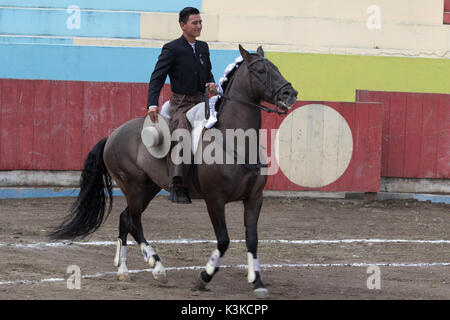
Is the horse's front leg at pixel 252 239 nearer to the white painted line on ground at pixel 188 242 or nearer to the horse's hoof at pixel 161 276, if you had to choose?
the horse's hoof at pixel 161 276

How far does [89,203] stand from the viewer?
26.8 feet

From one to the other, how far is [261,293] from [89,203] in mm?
2516

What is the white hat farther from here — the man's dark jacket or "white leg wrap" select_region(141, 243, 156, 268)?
"white leg wrap" select_region(141, 243, 156, 268)

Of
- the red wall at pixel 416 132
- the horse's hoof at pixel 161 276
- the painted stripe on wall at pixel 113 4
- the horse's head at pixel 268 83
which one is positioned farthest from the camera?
the painted stripe on wall at pixel 113 4

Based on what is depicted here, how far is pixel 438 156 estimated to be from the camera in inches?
582

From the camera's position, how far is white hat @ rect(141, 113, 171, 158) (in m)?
7.15

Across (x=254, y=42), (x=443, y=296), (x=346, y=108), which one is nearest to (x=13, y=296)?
(x=443, y=296)

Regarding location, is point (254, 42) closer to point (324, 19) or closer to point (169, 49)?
point (324, 19)

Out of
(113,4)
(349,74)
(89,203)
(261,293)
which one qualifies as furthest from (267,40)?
(261,293)

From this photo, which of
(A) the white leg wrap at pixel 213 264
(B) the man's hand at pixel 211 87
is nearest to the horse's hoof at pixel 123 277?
(A) the white leg wrap at pixel 213 264

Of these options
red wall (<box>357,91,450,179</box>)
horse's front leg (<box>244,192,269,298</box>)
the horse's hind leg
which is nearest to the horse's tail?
the horse's hind leg

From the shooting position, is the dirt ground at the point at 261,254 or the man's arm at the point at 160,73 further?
the man's arm at the point at 160,73

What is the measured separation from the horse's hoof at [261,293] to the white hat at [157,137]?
1.54 m

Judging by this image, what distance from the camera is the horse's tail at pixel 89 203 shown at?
8.11m
